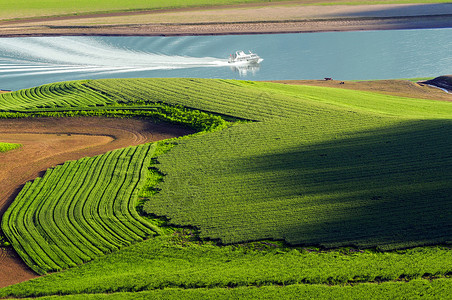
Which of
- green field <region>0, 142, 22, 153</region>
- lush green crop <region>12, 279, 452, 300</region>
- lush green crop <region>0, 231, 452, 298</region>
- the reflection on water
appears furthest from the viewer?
the reflection on water

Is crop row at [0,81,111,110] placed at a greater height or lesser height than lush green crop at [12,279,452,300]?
greater

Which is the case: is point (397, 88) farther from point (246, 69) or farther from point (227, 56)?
point (227, 56)

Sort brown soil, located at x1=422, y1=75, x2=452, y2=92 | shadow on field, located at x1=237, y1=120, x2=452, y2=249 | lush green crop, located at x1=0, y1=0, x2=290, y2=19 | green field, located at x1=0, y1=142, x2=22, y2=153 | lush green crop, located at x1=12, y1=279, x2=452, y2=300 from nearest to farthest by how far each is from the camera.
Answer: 1. lush green crop, located at x1=12, y1=279, x2=452, y2=300
2. shadow on field, located at x1=237, y1=120, x2=452, y2=249
3. green field, located at x1=0, y1=142, x2=22, y2=153
4. brown soil, located at x1=422, y1=75, x2=452, y2=92
5. lush green crop, located at x1=0, y1=0, x2=290, y2=19

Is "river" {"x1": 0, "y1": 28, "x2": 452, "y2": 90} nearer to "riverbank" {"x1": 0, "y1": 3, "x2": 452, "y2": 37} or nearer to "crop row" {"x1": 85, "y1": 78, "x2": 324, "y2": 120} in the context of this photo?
"riverbank" {"x1": 0, "y1": 3, "x2": 452, "y2": 37}

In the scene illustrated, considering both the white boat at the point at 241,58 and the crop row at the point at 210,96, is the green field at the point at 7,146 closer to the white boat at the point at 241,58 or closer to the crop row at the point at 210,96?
the crop row at the point at 210,96

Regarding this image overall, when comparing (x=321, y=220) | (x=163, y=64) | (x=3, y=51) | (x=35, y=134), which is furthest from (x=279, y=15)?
(x=321, y=220)

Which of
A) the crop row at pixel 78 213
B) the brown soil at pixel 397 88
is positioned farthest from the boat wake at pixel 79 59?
the crop row at pixel 78 213

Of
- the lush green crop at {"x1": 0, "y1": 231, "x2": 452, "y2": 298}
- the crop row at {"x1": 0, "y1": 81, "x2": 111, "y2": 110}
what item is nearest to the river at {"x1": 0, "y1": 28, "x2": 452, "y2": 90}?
the crop row at {"x1": 0, "y1": 81, "x2": 111, "y2": 110}
